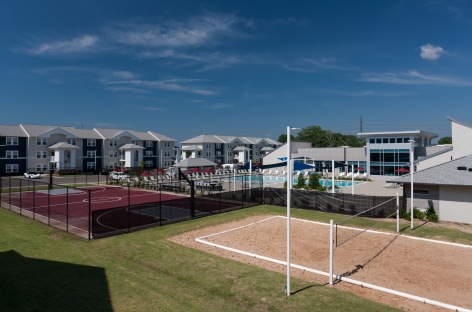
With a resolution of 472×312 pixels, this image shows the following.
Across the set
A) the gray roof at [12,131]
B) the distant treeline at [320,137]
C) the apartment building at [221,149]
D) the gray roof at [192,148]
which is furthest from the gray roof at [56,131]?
the distant treeline at [320,137]

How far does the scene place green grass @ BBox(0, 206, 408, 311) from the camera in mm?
9297

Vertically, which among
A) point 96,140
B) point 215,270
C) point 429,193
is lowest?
point 215,270

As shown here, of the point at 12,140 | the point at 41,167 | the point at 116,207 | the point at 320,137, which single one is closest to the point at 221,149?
the point at 41,167

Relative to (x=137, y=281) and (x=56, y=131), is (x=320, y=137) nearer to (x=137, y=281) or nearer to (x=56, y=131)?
(x=56, y=131)

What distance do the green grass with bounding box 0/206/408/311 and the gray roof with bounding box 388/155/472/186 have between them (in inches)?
576

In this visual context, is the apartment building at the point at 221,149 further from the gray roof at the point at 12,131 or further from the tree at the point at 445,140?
the tree at the point at 445,140

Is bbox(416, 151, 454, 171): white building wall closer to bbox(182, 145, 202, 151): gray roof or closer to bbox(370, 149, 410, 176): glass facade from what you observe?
bbox(370, 149, 410, 176): glass facade

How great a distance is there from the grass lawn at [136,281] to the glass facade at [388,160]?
36868 mm

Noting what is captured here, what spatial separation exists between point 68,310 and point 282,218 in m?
16.2

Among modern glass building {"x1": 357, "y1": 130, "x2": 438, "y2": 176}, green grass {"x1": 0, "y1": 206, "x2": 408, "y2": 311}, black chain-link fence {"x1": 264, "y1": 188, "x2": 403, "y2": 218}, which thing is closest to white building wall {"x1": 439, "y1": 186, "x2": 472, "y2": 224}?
black chain-link fence {"x1": 264, "y1": 188, "x2": 403, "y2": 218}

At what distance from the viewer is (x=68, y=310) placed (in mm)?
8758

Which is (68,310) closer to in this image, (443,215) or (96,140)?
(443,215)

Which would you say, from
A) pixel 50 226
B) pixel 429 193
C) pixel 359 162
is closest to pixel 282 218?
pixel 429 193

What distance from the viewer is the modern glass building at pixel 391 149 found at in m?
50.4
